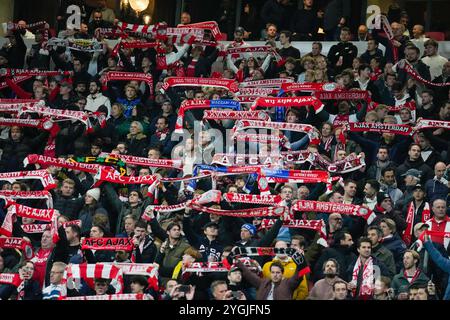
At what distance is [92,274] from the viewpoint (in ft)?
53.5

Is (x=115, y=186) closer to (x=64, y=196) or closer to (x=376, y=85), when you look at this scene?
(x=64, y=196)

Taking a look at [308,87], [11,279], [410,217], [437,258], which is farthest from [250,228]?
[308,87]

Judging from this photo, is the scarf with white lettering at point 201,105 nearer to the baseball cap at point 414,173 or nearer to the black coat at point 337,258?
the baseball cap at point 414,173

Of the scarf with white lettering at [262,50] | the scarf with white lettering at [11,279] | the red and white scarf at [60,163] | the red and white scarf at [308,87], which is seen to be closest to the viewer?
the scarf with white lettering at [11,279]

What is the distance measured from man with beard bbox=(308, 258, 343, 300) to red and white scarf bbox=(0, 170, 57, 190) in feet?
15.4

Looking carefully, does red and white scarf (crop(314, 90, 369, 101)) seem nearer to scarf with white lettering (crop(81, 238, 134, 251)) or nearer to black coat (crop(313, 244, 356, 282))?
black coat (crop(313, 244, 356, 282))

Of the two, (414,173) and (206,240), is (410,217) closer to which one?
(414,173)

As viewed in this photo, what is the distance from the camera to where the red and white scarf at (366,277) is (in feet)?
52.2

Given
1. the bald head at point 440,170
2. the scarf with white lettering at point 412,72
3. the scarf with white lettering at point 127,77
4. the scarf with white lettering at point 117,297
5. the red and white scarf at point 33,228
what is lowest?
the scarf with white lettering at point 117,297

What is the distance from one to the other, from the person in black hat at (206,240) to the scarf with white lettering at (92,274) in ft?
4.00

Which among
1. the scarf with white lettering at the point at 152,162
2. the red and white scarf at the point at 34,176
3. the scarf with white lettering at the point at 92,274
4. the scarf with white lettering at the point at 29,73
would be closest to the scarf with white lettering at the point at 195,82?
the scarf with white lettering at the point at 29,73

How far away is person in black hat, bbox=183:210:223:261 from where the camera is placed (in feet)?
56.1

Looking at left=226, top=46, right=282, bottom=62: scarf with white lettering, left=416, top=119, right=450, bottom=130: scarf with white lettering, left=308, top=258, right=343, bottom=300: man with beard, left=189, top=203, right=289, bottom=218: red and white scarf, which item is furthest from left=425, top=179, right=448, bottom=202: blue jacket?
left=226, top=46, right=282, bottom=62: scarf with white lettering

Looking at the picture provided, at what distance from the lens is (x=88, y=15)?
25953 mm
